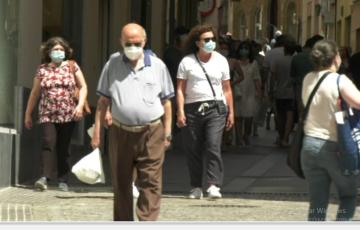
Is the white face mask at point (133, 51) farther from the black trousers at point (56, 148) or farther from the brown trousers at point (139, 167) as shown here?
the black trousers at point (56, 148)

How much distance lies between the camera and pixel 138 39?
8.52m

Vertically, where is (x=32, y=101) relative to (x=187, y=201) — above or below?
above

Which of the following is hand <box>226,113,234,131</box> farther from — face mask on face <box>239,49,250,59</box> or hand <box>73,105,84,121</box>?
face mask on face <box>239,49,250,59</box>

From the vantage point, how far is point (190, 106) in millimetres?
11258

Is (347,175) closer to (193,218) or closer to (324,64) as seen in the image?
(324,64)

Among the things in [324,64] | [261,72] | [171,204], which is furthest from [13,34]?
[261,72]

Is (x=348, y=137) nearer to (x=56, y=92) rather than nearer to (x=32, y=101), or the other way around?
(x=56, y=92)

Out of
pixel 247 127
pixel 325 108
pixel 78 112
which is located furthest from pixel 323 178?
pixel 247 127

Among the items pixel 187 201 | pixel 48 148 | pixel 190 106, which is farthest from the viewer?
pixel 48 148

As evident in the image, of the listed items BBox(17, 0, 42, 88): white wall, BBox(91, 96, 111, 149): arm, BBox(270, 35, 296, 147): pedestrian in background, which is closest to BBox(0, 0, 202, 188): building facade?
BBox(17, 0, 42, 88): white wall

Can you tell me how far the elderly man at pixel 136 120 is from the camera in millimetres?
8406

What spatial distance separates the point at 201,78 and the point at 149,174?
290 centimetres

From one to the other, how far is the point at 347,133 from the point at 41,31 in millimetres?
6577

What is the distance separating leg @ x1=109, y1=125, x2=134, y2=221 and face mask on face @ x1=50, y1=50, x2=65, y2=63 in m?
3.28
